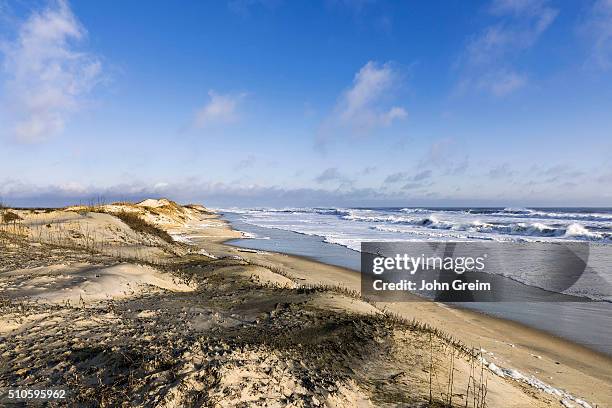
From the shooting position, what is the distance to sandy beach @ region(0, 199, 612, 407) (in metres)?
4.65

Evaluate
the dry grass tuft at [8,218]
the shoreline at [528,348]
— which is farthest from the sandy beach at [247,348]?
the dry grass tuft at [8,218]

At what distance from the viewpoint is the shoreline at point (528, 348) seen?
7398mm

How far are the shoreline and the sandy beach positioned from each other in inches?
1.9

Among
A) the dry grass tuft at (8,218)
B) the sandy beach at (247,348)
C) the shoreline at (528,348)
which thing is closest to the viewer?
the sandy beach at (247,348)

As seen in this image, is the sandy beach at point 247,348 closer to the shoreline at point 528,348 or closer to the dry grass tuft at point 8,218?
the shoreline at point 528,348

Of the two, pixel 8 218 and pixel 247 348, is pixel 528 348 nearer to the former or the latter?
pixel 247 348

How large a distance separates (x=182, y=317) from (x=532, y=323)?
9.75 metres

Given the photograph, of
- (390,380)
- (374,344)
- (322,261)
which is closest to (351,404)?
(390,380)

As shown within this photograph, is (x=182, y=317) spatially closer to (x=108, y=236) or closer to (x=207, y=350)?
(x=207, y=350)

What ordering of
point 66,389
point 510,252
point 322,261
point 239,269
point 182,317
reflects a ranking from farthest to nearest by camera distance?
1. point 510,252
2. point 322,261
3. point 239,269
4. point 182,317
5. point 66,389

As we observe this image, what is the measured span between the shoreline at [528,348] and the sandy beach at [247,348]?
47mm

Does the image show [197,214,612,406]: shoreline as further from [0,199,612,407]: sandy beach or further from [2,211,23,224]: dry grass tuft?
[2,211,23,224]: dry grass tuft

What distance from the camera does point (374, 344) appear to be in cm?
652

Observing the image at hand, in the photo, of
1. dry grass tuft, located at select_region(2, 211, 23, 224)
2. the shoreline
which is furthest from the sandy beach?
dry grass tuft, located at select_region(2, 211, 23, 224)
